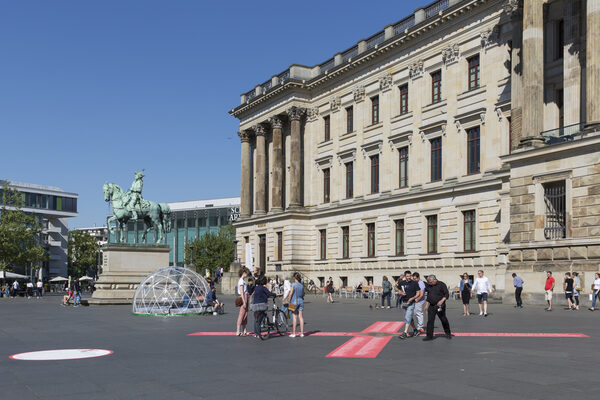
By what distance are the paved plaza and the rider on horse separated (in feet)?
63.6

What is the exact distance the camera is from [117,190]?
136 ft

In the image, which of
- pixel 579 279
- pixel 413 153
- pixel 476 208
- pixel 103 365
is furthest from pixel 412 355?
pixel 413 153

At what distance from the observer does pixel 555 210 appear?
33688mm

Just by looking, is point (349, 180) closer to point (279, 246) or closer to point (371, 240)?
point (371, 240)

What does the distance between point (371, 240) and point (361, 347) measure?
39781 mm

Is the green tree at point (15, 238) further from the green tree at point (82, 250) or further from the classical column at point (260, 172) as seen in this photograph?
the green tree at point (82, 250)

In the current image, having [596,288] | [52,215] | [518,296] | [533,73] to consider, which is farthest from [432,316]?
[52,215]

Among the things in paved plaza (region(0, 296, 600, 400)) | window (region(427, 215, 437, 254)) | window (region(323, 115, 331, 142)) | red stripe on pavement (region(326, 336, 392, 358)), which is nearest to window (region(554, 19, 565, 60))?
window (region(427, 215, 437, 254))

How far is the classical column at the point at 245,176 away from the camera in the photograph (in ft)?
238

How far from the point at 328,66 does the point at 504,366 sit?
52.6 metres

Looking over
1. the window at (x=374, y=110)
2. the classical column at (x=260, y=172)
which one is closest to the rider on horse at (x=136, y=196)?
the window at (x=374, y=110)

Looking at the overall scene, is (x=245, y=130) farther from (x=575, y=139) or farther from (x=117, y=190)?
(x=575, y=139)

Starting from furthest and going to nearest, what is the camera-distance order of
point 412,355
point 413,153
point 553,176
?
point 413,153 < point 553,176 < point 412,355

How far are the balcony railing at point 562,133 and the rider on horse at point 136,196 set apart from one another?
2290 cm
